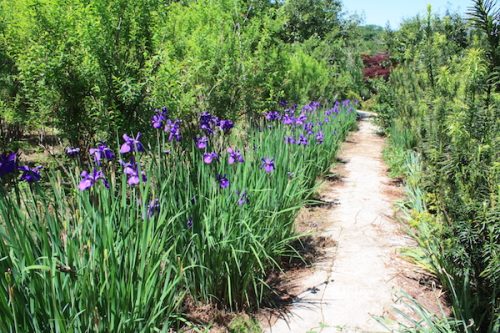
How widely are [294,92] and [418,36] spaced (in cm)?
239

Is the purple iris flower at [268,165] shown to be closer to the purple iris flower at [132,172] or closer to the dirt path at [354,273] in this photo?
the dirt path at [354,273]

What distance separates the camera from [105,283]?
1.64 m

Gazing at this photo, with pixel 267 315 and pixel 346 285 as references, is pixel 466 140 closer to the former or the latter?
pixel 346 285

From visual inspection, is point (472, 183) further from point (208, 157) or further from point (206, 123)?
point (206, 123)

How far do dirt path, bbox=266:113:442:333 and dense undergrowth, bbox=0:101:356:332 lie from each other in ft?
1.15

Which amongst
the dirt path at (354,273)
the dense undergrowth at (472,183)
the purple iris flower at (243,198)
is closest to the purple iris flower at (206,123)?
the purple iris flower at (243,198)

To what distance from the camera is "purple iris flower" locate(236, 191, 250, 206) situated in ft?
8.68

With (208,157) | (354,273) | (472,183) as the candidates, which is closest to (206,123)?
(208,157)

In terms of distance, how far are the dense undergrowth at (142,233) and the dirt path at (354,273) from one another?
1.15 feet

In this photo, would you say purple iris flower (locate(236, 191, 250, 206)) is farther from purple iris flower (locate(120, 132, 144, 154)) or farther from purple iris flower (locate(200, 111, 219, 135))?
purple iris flower (locate(120, 132, 144, 154))

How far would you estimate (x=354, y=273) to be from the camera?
3.38 m

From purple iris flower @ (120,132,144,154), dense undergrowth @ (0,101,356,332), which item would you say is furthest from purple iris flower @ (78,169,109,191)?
purple iris flower @ (120,132,144,154)

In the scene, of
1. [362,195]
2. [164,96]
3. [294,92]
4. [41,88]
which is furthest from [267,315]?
[294,92]

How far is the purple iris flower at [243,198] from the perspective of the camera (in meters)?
2.65
